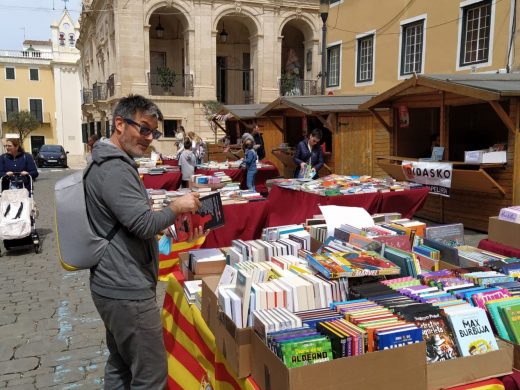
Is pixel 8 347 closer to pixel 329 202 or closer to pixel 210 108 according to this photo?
pixel 329 202

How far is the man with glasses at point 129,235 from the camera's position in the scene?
2.37 metres

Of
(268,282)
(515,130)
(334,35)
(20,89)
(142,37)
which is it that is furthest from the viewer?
(20,89)

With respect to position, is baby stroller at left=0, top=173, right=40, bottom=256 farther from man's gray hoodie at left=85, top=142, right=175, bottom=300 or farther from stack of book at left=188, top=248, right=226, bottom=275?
man's gray hoodie at left=85, top=142, right=175, bottom=300

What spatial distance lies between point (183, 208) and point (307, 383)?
1134 millimetres

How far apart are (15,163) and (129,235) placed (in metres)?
6.35

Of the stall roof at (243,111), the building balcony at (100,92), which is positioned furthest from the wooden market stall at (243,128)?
the building balcony at (100,92)

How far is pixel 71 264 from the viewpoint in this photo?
8.01 feet

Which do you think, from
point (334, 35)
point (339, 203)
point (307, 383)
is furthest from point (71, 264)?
point (334, 35)

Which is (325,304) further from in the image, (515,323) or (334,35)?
(334,35)

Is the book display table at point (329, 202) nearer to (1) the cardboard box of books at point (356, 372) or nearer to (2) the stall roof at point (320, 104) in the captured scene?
(2) the stall roof at point (320, 104)

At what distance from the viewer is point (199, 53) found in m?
28.0

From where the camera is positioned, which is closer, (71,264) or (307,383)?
(307,383)

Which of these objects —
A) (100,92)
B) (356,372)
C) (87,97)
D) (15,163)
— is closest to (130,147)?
(356,372)

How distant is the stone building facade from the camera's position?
1061 inches
